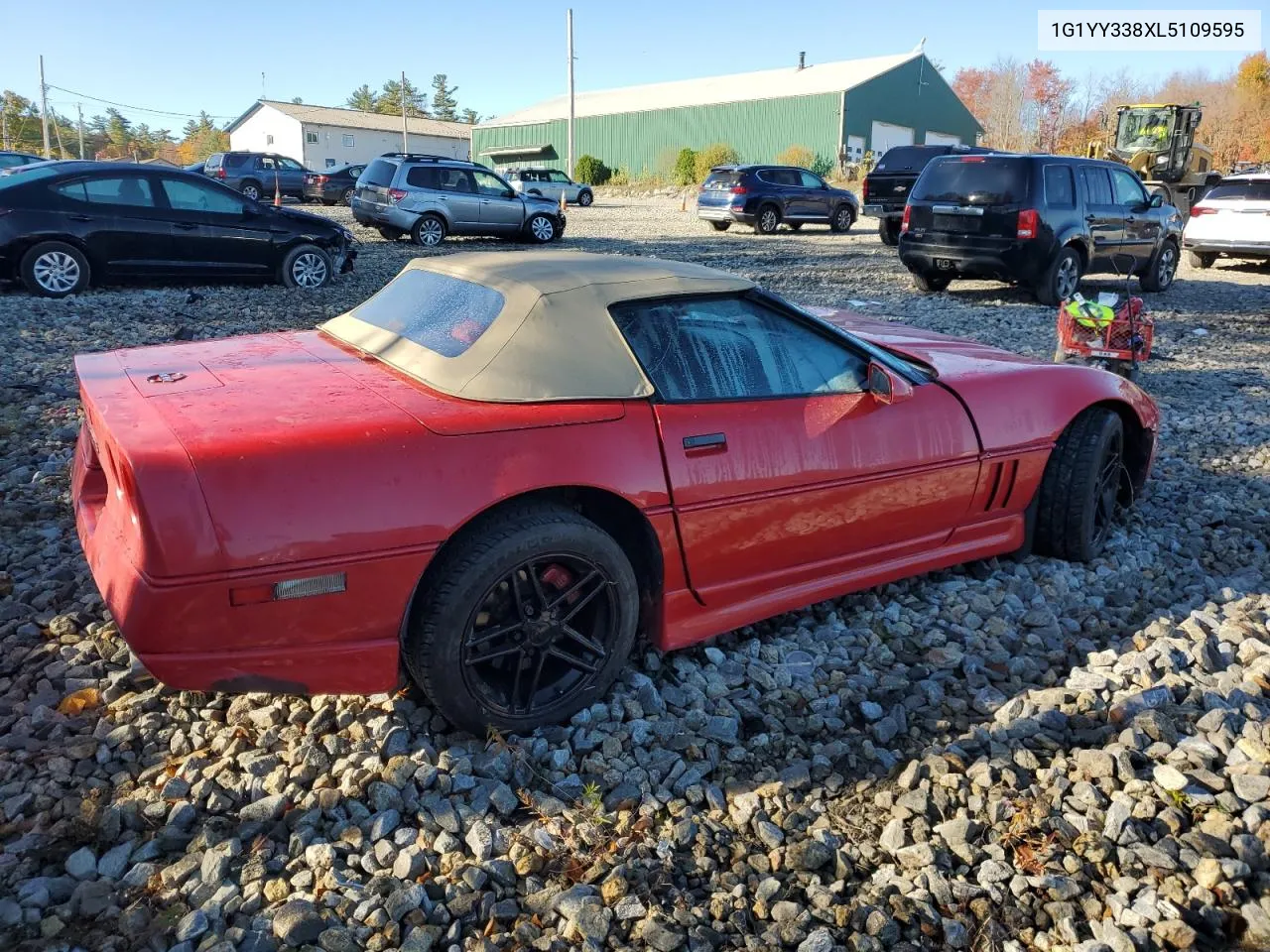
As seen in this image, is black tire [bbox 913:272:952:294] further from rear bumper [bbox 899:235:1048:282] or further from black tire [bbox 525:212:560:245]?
black tire [bbox 525:212:560:245]

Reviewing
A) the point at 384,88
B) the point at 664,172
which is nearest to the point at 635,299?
the point at 664,172

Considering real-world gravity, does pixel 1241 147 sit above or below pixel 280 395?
above

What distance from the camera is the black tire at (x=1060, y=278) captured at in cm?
1133

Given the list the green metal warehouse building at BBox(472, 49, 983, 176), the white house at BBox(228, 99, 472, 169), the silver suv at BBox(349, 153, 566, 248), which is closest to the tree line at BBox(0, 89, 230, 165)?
the white house at BBox(228, 99, 472, 169)

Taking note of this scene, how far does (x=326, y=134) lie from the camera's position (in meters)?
65.6

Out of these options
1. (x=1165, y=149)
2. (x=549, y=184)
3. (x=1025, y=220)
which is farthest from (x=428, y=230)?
(x=549, y=184)

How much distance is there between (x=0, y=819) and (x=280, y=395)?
1.35 meters

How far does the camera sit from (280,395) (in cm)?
284

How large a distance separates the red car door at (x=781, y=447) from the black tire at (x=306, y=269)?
9.28m

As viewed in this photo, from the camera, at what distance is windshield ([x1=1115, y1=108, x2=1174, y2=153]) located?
73.3 ft

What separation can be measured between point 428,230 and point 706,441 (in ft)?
51.2

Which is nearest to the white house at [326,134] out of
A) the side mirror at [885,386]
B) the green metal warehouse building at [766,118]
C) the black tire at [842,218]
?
the green metal warehouse building at [766,118]

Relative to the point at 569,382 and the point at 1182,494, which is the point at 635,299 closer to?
the point at 569,382

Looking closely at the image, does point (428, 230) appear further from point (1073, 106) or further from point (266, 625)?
point (1073, 106)
